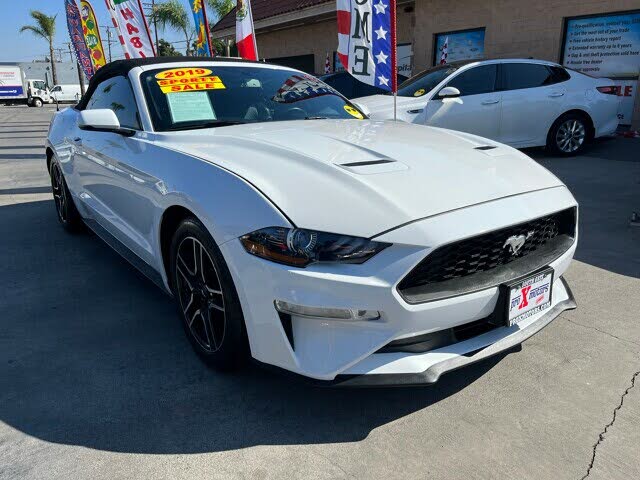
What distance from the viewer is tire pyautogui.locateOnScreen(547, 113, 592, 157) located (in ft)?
27.3

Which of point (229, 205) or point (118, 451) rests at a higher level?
point (229, 205)

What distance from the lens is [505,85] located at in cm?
802

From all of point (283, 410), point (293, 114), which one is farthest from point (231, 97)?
point (283, 410)

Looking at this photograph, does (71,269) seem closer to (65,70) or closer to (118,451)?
(118,451)

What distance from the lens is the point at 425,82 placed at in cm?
805

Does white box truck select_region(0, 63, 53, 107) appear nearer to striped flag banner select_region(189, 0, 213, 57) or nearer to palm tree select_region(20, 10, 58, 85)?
palm tree select_region(20, 10, 58, 85)

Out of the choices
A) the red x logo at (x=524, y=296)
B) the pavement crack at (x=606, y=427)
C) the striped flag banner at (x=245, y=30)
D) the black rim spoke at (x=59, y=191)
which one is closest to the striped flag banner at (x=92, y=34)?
the striped flag banner at (x=245, y=30)

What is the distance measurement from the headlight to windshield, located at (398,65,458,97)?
20.7 ft

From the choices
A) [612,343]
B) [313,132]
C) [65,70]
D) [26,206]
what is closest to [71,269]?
[313,132]

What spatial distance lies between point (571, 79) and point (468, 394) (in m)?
7.48

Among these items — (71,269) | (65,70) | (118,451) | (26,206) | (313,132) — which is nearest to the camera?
(118,451)

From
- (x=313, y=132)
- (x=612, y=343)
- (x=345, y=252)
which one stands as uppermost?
(x=313, y=132)

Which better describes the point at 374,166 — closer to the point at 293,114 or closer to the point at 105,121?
the point at 293,114

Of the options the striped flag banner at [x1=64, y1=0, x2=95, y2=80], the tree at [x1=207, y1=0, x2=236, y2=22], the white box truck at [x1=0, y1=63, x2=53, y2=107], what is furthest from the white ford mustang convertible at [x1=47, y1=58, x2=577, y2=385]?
the white box truck at [x1=0, y1=63, x2=53, y2=107]
